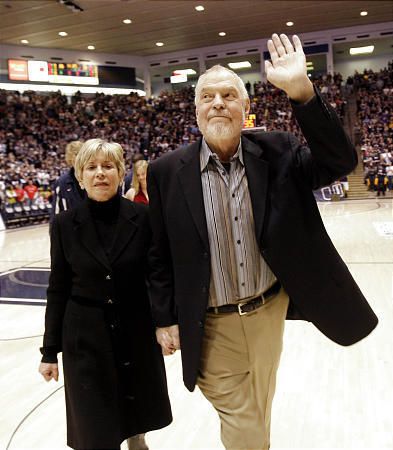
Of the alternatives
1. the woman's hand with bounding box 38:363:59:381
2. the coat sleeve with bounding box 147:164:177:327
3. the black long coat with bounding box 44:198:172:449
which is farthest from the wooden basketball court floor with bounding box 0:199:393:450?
the coat sleeve with bounding box 147:164:177:327

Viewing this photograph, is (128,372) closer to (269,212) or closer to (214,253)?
(214,253)

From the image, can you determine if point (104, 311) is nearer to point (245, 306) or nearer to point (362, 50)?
point (245, 306)

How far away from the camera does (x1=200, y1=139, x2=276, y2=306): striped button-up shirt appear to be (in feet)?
5.11

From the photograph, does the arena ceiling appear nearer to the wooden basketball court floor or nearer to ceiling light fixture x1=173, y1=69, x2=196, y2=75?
ceiling light fixture x1=173, y1=69, x2=196, y2=75

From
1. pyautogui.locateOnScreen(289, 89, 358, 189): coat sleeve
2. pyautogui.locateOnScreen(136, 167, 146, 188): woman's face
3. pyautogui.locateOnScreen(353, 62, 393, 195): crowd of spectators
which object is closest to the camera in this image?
pyautogui.locateOnScreen(289, 89, 358, 189): coat sleeve

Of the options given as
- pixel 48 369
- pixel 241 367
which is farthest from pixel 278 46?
pixel 48 369

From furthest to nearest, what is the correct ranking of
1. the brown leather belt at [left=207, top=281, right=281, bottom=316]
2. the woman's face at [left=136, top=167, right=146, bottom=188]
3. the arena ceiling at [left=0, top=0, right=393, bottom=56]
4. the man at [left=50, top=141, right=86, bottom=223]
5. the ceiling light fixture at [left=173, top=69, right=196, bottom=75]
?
the ceiling light fixture at [left=173, top=69, right=196, bottom=75] → the arena ceiling at [left=0, top=0, right=393, bottom=56] → the woman's face at [left=136, top=167, right=146, bottom=188] → the man at [left=50, top=141, right=86, bottom=223] → the brown leather belt at [left=207, top=281, right=281, bottom=316]

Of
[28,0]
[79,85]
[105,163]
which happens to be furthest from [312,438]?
[79,85]

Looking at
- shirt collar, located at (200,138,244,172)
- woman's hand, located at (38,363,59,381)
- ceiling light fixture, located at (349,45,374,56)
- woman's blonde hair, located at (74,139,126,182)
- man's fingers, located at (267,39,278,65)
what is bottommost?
woman's hand, located at (38,363,59,381)

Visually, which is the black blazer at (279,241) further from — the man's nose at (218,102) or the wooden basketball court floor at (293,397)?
the wooden basketball court floor at (293,397)

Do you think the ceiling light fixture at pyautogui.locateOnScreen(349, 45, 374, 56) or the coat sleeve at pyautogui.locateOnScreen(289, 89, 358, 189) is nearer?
the coat sleeve at pyautogui.locateOnScreen(289, 89, 358, 189)

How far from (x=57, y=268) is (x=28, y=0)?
17.3 meters

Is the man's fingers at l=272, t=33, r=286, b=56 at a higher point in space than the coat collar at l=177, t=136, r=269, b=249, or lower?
higher

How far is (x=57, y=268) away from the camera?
1.85m
